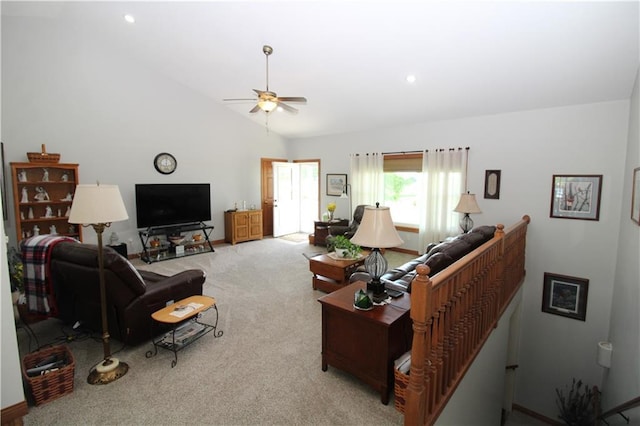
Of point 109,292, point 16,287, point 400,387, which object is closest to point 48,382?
point 109,292

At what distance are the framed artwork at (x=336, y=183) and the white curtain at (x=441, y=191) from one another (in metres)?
2.11

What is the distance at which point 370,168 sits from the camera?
6941 millimetres

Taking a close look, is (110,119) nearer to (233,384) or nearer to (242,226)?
(242,226)

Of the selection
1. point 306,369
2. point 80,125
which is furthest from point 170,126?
point 306,369

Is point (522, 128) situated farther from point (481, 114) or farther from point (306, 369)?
point (306, 369)

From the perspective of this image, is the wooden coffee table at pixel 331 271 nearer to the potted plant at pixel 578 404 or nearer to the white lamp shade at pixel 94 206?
the white lamp shade at pixel 94 206

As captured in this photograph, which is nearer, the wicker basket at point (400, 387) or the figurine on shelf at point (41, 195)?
the wicker basket at point (400, 387)

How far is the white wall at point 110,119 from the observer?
475cm

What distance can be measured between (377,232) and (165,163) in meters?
5.53

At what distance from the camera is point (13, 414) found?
6.13 feet

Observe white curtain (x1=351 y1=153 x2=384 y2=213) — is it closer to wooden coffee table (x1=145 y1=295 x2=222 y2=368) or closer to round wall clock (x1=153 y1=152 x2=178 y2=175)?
round wall clock (x1=153 y1=152 x2=178 y2=175)

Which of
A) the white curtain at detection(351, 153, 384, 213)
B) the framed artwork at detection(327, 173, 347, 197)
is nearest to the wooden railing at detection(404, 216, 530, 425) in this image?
the white curtain at detection(351, 153, 384, 213)

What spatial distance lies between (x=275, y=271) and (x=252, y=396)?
3.06 m

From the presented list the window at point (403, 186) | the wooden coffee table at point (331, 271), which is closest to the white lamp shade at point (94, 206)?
the wooden coffee table at point (331, 271)
